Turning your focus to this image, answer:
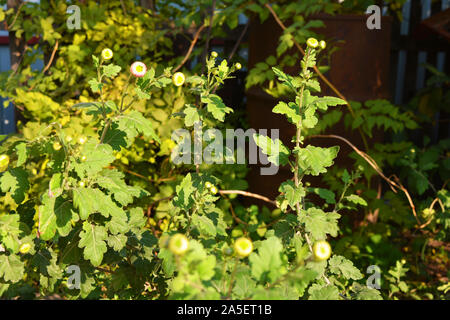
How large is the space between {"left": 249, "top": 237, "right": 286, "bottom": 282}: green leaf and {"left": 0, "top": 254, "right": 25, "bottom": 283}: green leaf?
747 millimetres

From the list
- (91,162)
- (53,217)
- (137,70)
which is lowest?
(53,217)

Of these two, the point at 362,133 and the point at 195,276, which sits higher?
the point at 362,133

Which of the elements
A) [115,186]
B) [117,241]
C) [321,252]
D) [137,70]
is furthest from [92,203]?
[321,252]

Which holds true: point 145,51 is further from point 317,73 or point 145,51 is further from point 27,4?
point 317,73

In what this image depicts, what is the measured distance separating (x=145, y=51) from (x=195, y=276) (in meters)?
2.64

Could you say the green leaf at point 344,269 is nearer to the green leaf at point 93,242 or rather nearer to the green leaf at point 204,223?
the green leaf at point 204,223

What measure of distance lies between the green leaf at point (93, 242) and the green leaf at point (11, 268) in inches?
7.0

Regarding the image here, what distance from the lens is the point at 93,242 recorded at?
1.27m

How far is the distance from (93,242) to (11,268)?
0.23 metres

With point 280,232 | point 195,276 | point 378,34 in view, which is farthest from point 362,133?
point 195,276

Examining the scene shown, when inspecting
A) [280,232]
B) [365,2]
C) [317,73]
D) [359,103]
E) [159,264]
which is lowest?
[159,264]

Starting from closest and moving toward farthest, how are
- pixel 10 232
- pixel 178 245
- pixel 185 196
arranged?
pixel 178 245 → pixel 10 232 → pixel 185 196

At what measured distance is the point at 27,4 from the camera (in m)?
3.14

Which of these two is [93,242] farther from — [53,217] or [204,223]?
[204,223]
